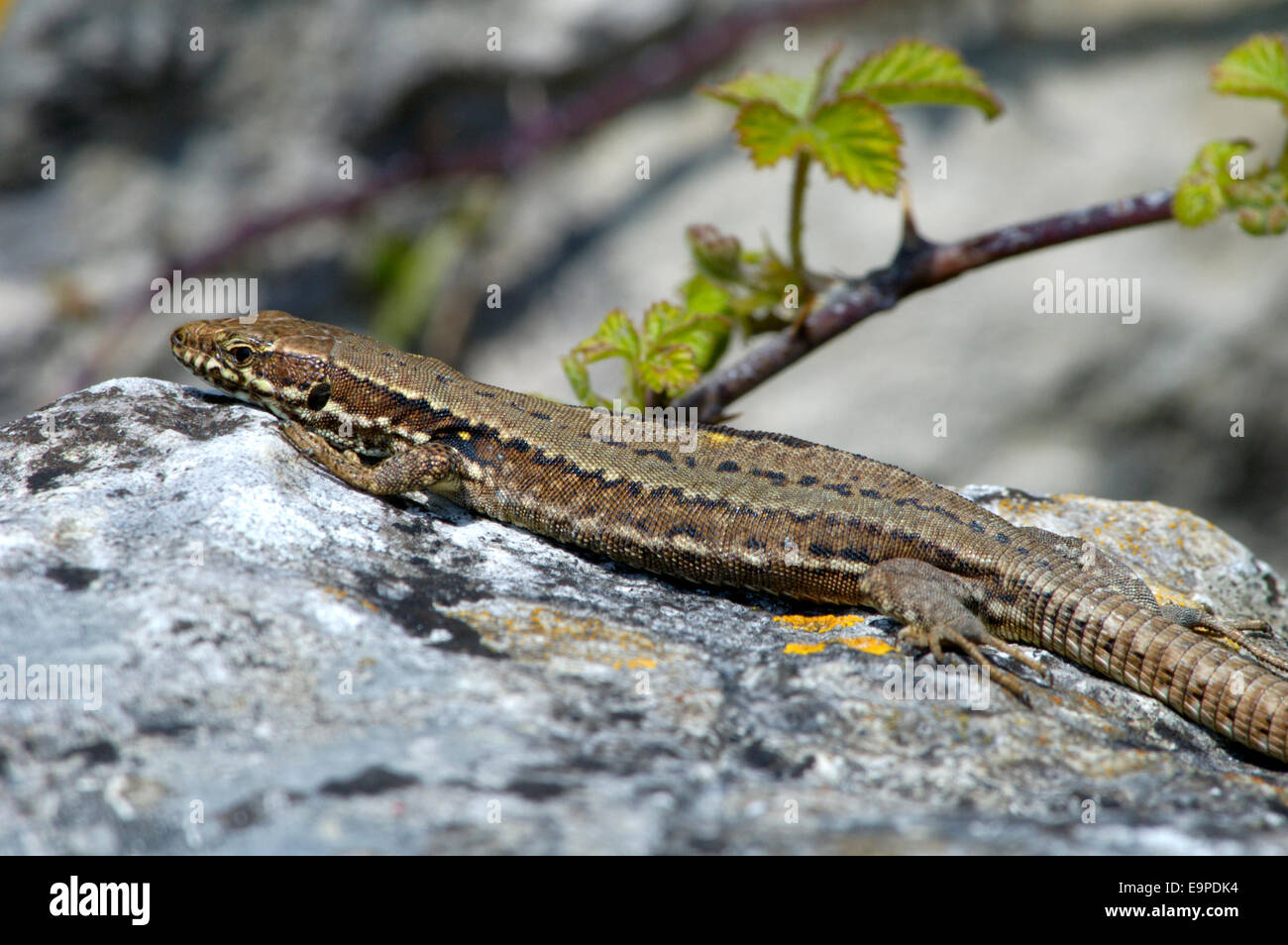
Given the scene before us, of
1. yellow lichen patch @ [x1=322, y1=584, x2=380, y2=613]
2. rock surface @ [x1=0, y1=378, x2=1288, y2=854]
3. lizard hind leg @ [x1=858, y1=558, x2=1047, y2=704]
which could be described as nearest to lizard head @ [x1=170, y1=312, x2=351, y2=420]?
rock surface @ [x1=0, y1=378, x2=1288, y2=854]

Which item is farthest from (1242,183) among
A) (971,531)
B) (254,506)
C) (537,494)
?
(254,506)

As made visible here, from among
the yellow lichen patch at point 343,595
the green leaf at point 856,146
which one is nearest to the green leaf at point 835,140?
the green leaf at point 856,146

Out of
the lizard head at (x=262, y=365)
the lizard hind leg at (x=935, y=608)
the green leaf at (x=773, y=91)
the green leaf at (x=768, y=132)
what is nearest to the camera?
the lizard hind leg at (x=935, y=608)

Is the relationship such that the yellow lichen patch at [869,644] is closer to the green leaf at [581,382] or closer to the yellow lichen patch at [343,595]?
the green leaf at [581,382]

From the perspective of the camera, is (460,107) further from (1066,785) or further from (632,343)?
(1066,785)

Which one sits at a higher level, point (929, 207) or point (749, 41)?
point (749, 41)

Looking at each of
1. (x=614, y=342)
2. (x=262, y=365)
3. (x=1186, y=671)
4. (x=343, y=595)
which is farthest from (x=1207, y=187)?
(x=262, y=365)

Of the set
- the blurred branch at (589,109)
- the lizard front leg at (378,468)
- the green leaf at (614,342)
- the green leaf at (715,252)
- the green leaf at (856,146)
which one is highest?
the blurred branch at (589,109)
